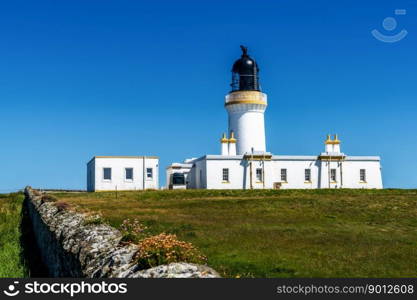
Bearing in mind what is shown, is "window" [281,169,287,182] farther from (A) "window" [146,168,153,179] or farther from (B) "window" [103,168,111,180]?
(B) "window" [103,168,111,180]

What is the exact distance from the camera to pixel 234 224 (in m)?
23.3

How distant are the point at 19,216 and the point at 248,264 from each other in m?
18.5

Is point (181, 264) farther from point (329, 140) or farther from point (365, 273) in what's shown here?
point (329, 140)

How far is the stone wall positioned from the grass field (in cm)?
351

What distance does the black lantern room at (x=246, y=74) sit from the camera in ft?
187

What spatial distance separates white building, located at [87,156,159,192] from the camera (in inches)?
2050

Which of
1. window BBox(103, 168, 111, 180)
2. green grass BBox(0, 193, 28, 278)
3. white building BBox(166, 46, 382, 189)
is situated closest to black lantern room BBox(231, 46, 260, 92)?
white building BBox(166, 46, 382, 189)

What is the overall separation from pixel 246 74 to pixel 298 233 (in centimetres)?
3787

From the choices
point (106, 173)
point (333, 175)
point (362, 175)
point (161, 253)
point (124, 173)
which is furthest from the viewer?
point (362, 175)

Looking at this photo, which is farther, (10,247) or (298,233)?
(298,233)

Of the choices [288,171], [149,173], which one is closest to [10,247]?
[149,173]

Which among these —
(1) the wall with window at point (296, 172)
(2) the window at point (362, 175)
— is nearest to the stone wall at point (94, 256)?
(1) the wall with window at point (296, 172)

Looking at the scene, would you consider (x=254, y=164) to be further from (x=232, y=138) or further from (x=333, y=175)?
(x=333, y=175)

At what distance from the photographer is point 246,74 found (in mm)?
57156
